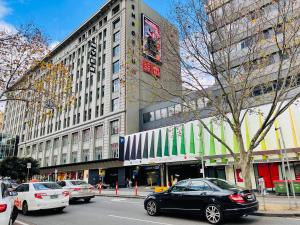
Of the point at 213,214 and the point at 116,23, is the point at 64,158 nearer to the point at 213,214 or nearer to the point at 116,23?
the point at 116,23

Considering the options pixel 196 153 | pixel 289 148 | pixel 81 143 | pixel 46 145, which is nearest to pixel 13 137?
pixel 46 145

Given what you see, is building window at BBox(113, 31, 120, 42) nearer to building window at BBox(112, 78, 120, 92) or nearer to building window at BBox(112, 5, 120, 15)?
building window at BBox(112, 5, 120, 15)

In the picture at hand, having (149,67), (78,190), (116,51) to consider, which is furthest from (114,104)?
(78,190)

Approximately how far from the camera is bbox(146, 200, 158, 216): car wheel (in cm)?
1050

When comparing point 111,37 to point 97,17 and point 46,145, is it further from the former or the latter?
point 46,145

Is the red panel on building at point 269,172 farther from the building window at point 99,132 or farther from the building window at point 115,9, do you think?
the building window at point 115,9

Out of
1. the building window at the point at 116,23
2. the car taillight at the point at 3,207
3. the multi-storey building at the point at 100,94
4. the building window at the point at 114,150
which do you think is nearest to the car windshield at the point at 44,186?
the car taillight at the point at 3,207

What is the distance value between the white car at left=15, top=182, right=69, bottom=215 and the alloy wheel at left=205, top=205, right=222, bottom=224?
674cm

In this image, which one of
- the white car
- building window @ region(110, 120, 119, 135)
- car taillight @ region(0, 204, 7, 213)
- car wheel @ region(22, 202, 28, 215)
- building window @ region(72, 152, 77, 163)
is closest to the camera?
car taillight @ region(0, 204, 7, 213)

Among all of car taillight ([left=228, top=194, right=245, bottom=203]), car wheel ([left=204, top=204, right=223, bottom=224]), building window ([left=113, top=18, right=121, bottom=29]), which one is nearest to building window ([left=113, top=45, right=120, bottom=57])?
building window ([left=113, top=18, right=121, bottom=29])

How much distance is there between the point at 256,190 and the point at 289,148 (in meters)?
5.13

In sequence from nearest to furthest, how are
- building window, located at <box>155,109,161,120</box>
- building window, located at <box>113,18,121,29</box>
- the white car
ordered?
the white car
building window, located at <box>155,109,161,120</box>
building window, located at <box>113,18,121,29</box>

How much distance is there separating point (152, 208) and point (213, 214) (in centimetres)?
286

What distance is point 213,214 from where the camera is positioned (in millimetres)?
8664
